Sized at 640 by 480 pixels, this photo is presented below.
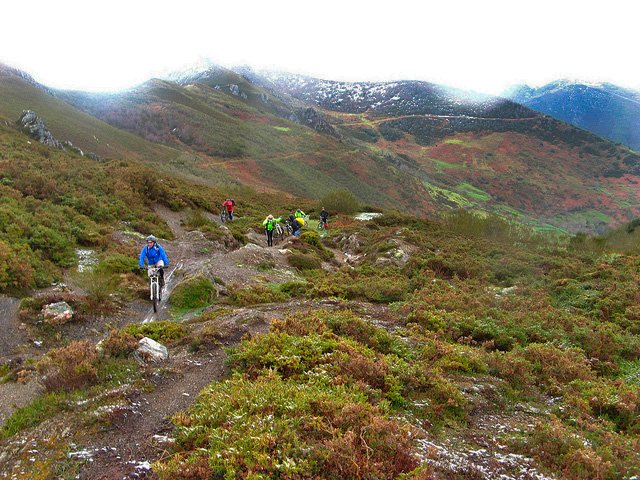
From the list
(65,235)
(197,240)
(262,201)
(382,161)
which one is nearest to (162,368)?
(65,235)

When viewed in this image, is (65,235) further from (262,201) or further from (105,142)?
(105,142)

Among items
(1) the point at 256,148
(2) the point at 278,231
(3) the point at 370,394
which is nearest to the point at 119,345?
(3) the point at 370,394

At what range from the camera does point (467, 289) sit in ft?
51.1

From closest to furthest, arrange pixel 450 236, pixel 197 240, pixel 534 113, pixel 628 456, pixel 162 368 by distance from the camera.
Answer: pixel 628 456 → pixel 162 368 → pixel 197 240 → pixel 450 236 → pixel 534 113

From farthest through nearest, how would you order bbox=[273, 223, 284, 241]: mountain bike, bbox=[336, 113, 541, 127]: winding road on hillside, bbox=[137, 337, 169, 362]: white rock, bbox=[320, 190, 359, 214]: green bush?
1. bbox=[336, 113, 541, 127]: winding road on hillside
2. bbox=[320, 190, 359, 214]: green bush
3. bbox=[273, 223, 284, 241]: mountain bike
4. bbox=[137, 337, 169, 362]: white rock

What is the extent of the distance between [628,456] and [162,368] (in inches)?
268

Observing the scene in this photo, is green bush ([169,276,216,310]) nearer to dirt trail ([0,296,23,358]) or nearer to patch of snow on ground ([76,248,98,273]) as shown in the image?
patch of snow on ground ([76,248,98,273])

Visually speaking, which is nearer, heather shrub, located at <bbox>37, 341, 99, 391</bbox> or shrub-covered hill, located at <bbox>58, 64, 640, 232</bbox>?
heather shrub, located at <bbox>37, 341, 99, 391</bbox>

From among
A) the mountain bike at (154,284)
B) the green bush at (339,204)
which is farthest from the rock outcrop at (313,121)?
the mountain bike at (154,284)

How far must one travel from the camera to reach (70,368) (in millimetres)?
6199

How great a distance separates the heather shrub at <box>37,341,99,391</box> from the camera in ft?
19.7

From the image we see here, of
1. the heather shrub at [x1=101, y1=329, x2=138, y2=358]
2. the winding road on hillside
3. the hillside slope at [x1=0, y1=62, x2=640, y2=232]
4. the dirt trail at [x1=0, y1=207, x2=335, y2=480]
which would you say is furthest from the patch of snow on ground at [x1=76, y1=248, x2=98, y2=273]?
the winding road on hillside

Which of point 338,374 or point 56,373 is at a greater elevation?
point 338,374

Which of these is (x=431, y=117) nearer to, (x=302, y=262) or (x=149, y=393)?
(x=302, y=262)
